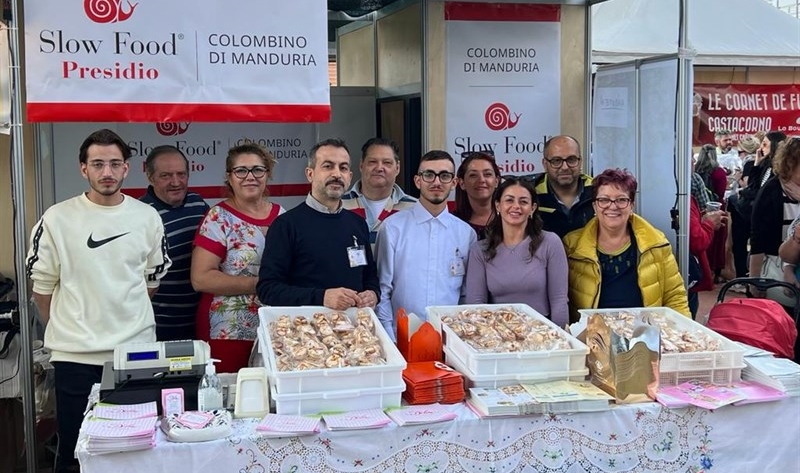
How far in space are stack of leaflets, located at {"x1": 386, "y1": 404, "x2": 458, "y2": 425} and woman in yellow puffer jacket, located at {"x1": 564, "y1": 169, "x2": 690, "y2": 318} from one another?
3.50 feet

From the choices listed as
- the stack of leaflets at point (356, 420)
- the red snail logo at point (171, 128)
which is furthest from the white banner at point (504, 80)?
the stack of leaflets at point (356, 420)

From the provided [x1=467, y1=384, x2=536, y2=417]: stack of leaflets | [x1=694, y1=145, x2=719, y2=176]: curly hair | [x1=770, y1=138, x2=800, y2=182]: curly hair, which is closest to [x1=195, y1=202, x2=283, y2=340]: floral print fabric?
[x1=467, y1=384, x2=536, y2=417]: stack of leaflets

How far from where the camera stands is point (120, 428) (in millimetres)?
2232

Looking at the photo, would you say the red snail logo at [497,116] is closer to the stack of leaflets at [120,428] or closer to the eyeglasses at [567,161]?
the eyeglasses at [567,161]

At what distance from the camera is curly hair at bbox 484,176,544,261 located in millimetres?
3221

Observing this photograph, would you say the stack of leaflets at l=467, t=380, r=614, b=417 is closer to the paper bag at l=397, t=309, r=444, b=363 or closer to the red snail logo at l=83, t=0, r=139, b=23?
the paper bag at l=397, t=309, r=444, b=363

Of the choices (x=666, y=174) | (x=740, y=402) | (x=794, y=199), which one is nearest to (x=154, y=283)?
(x=740, y=402)

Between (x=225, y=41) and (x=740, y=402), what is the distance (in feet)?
7.91

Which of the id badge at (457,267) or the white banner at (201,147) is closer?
the id badge at (457,267)

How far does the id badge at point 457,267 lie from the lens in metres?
3.34

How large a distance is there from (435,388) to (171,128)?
10.4ft

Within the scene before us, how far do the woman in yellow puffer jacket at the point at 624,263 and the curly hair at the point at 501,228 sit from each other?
0.22 meters

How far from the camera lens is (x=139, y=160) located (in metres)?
4.98

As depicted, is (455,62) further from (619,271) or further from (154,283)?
(154,283)
